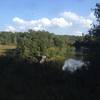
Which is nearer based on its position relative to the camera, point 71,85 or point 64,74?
point 71,85

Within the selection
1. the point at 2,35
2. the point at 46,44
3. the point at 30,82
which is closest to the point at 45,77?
the point at 30,82

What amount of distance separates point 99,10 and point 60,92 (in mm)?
7048

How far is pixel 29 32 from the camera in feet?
342

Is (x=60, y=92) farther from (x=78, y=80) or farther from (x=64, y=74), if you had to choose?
(x=64, y=74)

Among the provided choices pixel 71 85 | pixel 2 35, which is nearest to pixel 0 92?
pixel 71 85

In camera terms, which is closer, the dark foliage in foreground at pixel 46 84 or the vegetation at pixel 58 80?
the dark foliage in foreground at pixel 46 84

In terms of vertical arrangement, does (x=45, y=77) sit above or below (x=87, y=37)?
below

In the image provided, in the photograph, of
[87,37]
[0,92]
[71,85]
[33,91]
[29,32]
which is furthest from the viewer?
[29,32]

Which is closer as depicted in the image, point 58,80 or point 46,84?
point 46,84

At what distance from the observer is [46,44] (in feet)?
320

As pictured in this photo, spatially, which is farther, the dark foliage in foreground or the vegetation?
the vegetation

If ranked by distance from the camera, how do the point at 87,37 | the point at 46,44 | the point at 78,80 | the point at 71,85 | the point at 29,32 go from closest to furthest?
the point at 71,85, the point at 78,80, the point at 87,37, the point at 46,44, the point at 29,32

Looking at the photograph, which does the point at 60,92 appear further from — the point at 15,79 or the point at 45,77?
the point at 45,77

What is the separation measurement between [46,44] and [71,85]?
77.8 m
